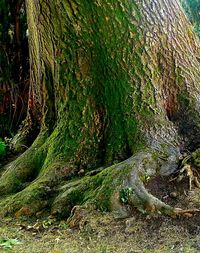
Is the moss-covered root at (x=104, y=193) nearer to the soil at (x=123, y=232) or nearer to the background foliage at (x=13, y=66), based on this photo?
the soil at (x=123, y=232)

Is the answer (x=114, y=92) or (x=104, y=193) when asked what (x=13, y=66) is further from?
(x=104, y=193)

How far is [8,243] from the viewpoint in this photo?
3.72m

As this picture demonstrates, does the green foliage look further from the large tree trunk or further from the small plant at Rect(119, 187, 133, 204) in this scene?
the small plant at Rect(119, 187, 133, 204)

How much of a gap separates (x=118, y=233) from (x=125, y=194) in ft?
1.14

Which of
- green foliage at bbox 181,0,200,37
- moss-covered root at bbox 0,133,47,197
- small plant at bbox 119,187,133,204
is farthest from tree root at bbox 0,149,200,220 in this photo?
green foliage at bbox 181,0,200,37

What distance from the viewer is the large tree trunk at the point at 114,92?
14.5 ft

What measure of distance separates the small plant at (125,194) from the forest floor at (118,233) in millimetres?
134

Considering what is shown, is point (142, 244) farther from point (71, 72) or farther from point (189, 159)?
point (71, 72)

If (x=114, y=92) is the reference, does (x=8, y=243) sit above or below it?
below

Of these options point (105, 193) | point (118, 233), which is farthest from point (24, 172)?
point (118, 233)

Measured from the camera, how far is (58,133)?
5004 millimetres

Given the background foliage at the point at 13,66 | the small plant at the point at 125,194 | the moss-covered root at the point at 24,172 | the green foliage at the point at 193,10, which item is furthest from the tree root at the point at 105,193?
the green foliage at the point at 193,10

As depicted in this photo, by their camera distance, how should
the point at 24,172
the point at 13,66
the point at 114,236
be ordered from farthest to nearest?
1. the point at 13,66
2. the point at 24,172
3. the point at 114,236

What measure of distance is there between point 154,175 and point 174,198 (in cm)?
29
